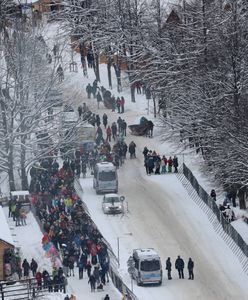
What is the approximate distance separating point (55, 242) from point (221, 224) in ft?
28.4

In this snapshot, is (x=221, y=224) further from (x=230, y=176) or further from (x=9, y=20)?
(x=9, y=20)

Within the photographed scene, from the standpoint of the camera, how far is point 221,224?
77.6 m

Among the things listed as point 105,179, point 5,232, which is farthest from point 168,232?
point 5,232

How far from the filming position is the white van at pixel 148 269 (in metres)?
70.3

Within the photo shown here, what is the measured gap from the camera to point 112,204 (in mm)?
80000

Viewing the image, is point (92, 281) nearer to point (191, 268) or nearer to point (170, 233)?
point (191, 268)

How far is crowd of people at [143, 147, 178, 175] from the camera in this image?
85.7 m

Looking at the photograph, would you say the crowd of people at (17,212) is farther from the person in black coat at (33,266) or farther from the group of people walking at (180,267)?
the group of people walking at (180,267)

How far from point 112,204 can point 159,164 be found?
6820 mm

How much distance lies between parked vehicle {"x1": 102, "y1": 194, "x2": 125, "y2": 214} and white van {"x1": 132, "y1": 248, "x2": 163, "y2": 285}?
9018 mm

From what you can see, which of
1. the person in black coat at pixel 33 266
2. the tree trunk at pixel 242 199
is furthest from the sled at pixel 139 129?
the person in black coat at pixel 33 266

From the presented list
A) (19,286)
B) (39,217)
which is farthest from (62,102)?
(19,286)

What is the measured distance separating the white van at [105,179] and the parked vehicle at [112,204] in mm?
2637

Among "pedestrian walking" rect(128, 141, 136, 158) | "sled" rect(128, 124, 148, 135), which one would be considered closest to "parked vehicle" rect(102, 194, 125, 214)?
"pedestrian walking" rect(128, 141, 136, 158)
